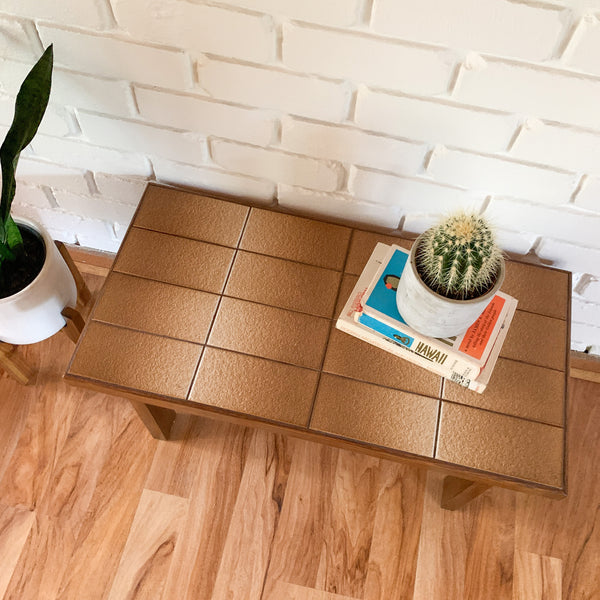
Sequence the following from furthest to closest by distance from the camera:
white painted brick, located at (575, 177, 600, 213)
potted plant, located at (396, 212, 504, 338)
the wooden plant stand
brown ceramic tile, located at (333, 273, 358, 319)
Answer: the wooden plant stand → brown ceramic tile, located at (333, 273, 358, 319) → white painted brick, located at (575, 177, 600, 213) → potted plant, located at (396, 212, 504, 338)

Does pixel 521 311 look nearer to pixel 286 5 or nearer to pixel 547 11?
pixel 547 11

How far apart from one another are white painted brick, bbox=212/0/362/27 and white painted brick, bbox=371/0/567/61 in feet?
0.10

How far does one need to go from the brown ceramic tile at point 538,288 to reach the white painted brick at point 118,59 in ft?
2.09

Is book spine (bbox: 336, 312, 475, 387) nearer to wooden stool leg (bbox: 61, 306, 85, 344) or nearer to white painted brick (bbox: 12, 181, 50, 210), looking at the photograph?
wooden stool leg (bbox: 61, 306, 85, 344)

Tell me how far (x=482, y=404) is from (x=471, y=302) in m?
0.21

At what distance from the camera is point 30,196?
4.11ft

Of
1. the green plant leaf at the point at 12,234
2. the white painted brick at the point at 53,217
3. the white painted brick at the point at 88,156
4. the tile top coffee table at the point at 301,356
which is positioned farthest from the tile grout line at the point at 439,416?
the white painted brick at the point at 53,217

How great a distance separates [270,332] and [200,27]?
0.47m

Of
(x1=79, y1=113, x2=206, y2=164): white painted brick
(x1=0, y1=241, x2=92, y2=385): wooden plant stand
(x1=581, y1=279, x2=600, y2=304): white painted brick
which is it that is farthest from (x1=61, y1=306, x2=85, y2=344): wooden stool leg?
(x1=581, y1=279, x2=600, y2=304): white painted brick

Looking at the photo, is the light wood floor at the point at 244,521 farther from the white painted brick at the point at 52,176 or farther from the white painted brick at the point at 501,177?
the white painted brick at the point at 501,177

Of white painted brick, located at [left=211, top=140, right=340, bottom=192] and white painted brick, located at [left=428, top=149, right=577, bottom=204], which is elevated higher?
white painted brick, located at [left=428, top=149, right=577, bottom=204]

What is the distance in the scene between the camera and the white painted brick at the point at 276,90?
32.9 inches

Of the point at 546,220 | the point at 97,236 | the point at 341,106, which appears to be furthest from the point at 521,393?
the point at 97,236

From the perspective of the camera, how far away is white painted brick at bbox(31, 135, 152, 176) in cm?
107
